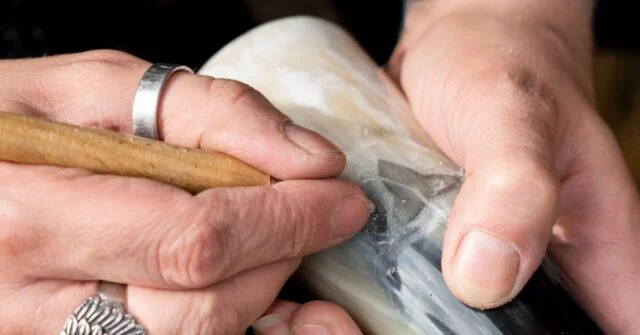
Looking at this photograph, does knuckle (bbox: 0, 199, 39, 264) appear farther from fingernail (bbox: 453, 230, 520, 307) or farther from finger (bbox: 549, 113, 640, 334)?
finger (bbox: 549, 113, 640, 334)

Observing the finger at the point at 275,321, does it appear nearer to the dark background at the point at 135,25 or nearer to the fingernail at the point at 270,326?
the fingernail at the point at 270,326

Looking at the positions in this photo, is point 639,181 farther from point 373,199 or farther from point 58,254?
point 58,254

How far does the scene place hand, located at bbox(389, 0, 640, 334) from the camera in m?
0.44

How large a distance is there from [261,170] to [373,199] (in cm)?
8

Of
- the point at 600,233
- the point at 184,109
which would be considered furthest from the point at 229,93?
the point at 600,233

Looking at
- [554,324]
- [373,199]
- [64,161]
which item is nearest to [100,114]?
[64,161]

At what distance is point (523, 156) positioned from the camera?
46cm

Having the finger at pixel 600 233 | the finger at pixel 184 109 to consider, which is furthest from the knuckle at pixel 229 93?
the finger at pixel 600 233

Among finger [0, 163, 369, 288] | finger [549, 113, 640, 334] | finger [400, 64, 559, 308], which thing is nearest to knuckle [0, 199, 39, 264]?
finger [0, 163, 369, 288]

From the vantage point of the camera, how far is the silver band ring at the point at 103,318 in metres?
0.41

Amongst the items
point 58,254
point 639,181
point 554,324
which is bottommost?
point 639,181

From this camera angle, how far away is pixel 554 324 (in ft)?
1.52

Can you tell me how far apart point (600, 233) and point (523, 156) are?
0.42 ft

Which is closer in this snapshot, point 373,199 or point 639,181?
point 373,199
